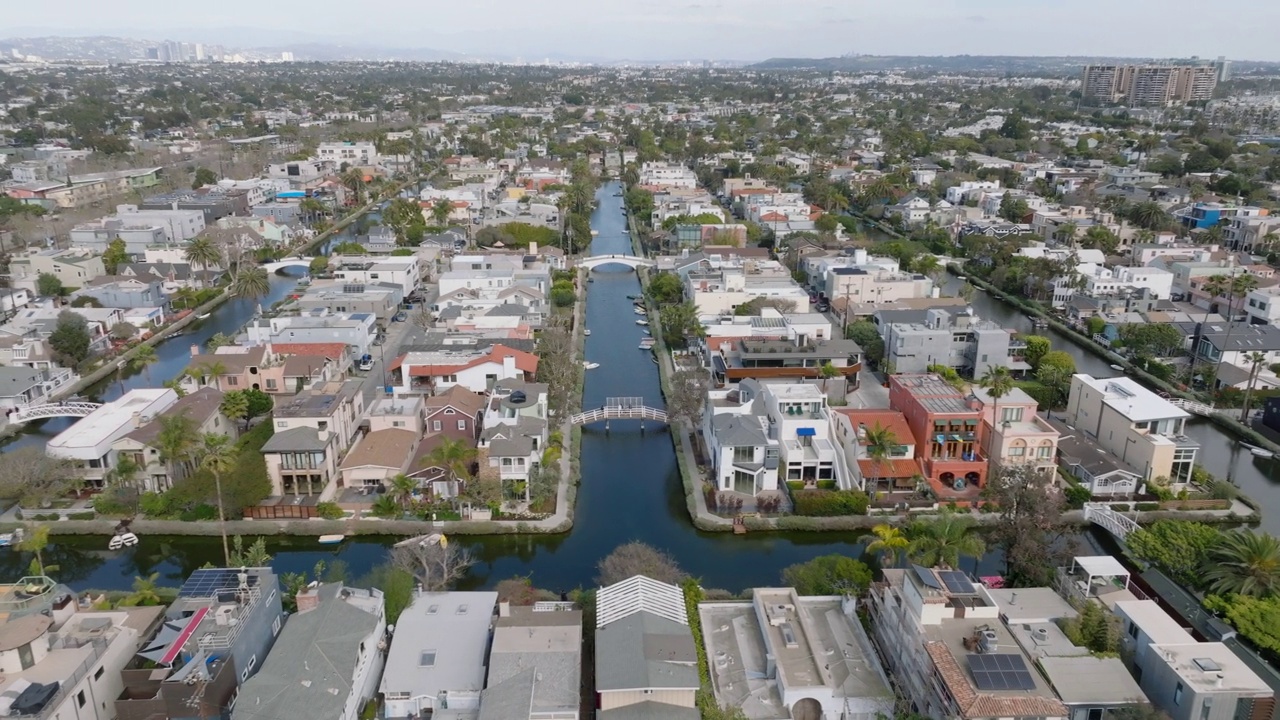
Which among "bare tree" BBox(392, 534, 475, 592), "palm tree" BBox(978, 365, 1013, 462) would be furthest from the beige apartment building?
"bare tree" BBox(392, 534, 475, 592)

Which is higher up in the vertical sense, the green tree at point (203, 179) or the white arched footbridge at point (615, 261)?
the green tree at point (203, 179)

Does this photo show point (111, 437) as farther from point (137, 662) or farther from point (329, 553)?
point (137, 662)

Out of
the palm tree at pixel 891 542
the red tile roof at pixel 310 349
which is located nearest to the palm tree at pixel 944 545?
the palm tree at pixel 891 542

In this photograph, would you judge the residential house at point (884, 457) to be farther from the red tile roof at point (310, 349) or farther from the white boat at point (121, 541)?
the red tile roof at point (310, 349)

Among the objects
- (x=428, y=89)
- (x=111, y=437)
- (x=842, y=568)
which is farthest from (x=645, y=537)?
(x=428, y=89)

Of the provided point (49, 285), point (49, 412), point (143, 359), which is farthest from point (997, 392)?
point (49, 285)

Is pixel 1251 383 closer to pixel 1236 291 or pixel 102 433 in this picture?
pixel 1236 291
